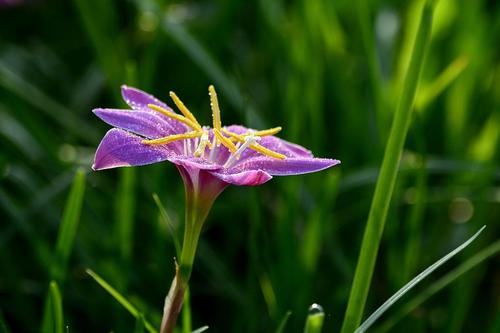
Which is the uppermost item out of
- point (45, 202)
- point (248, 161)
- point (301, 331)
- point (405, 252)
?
point (248, 161)

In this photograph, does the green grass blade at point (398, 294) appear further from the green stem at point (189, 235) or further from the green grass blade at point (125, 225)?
the green grass blade at point (125, 225)

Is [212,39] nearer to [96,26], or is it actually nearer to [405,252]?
[96,26]

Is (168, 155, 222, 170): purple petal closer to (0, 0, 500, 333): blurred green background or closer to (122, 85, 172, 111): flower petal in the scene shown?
(122, 85, 172, 111): flower petal

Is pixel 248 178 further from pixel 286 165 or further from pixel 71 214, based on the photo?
pixel 71 214

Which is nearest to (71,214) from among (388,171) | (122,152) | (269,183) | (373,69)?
(122,152)

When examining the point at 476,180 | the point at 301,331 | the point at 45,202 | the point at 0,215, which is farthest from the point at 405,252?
the point at 0,215

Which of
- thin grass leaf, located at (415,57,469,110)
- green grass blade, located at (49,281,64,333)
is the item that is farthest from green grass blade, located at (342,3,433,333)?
thin grass leaf, located at (415,57,469,110)
